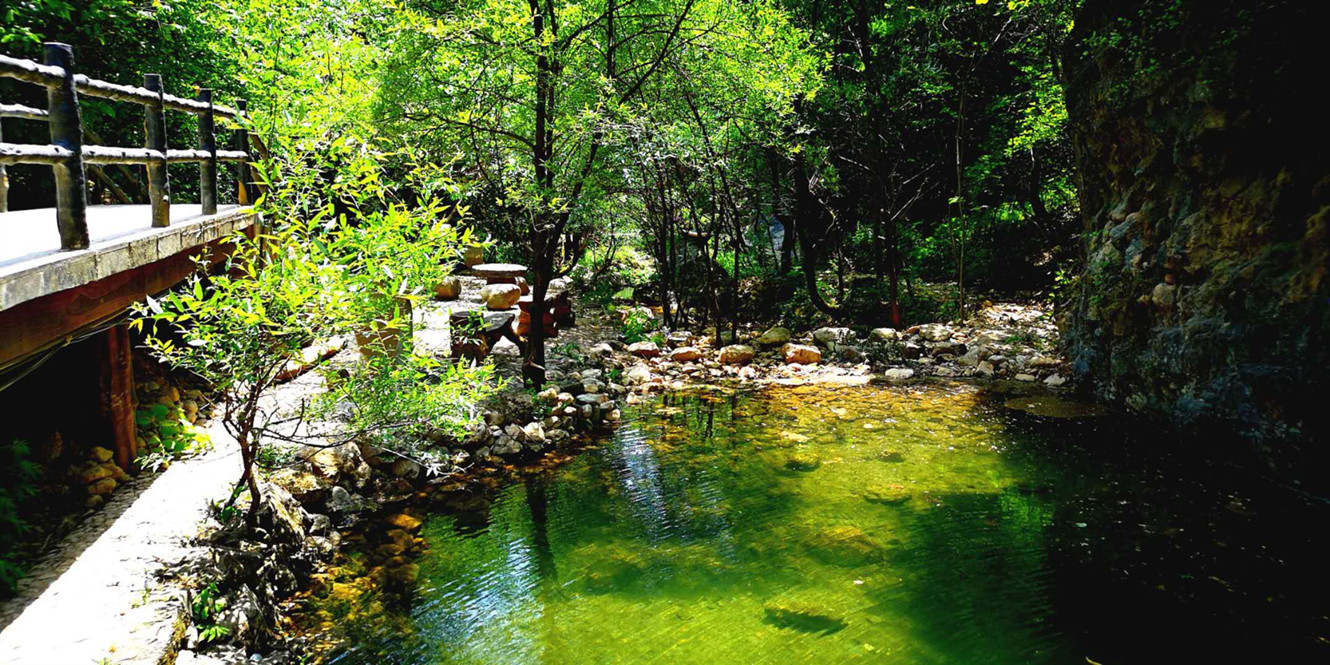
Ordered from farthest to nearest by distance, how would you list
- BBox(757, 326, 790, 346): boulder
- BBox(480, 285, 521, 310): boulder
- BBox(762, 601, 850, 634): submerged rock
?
1. BBox(757, 326, 790, 346): boulder
2. BBox(480, 285, 521, 310): boulder
3. BBox(762, 601, 850, 634): submerged rock

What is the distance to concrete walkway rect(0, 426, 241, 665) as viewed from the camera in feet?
12.6

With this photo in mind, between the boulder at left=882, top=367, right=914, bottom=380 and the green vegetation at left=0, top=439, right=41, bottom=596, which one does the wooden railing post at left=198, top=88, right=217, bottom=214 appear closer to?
the green vegetation at left=0, top=439, right=41, bottom=596

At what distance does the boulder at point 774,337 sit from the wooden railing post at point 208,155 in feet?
35.0

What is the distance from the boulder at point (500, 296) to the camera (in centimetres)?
1187

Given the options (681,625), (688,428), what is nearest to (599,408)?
(688,428)

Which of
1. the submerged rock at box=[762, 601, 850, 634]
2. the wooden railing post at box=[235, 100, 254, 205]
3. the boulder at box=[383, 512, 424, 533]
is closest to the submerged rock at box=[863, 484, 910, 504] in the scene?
the submerged rock at box=[762, 601, 850, 634]

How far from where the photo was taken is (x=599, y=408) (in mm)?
10352

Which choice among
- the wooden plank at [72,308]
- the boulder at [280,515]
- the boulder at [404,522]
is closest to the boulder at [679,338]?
the boulder at [404,522]

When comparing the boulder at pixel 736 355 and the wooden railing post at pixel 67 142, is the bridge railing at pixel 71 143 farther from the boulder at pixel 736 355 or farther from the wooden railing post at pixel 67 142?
the boulder at pixel 736 355

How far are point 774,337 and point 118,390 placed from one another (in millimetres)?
11415

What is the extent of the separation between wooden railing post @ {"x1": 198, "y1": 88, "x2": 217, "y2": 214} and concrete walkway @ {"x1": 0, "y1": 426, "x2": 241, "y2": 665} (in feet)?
8.30

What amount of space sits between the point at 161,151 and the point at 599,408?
21.0ft

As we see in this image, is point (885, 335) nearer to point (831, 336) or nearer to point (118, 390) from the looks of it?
point (831, 336)

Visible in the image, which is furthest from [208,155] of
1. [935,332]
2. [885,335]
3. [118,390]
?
[935,332]
